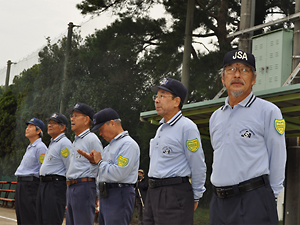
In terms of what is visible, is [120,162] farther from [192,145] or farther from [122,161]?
[192,145]

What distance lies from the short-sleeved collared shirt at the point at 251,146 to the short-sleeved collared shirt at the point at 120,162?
160 cm

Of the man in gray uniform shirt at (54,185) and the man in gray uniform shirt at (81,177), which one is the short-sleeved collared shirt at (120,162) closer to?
the man in gray uniform shirt at (81,177)

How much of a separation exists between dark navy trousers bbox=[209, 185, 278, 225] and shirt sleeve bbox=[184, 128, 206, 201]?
900 mm

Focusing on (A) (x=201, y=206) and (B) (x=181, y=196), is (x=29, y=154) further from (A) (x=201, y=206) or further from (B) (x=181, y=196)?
(A) (x=201, y=206)

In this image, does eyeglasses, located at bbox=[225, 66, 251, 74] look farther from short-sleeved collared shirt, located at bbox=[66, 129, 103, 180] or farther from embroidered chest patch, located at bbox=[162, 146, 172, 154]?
short-sleeved collared shirt, located at bbox=[66, 129, 103, 180]

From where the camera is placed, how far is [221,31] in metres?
12.8

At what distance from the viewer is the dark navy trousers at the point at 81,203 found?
16.5 ft

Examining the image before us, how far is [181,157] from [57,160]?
267cm

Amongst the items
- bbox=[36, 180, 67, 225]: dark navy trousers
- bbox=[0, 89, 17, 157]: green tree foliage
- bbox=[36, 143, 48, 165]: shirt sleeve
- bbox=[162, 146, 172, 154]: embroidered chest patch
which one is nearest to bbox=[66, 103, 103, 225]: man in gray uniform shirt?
bbox=[36, 180, 67, 225]: dark navy trousers

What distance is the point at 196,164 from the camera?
3750mm

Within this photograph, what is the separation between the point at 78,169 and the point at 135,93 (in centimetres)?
921

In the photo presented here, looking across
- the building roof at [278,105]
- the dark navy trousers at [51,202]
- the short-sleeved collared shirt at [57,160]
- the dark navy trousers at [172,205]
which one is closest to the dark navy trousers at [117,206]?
the dark navy trousers at [172,205]

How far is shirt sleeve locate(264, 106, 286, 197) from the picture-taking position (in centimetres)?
279

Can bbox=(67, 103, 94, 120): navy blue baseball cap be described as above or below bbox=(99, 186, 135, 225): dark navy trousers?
above
